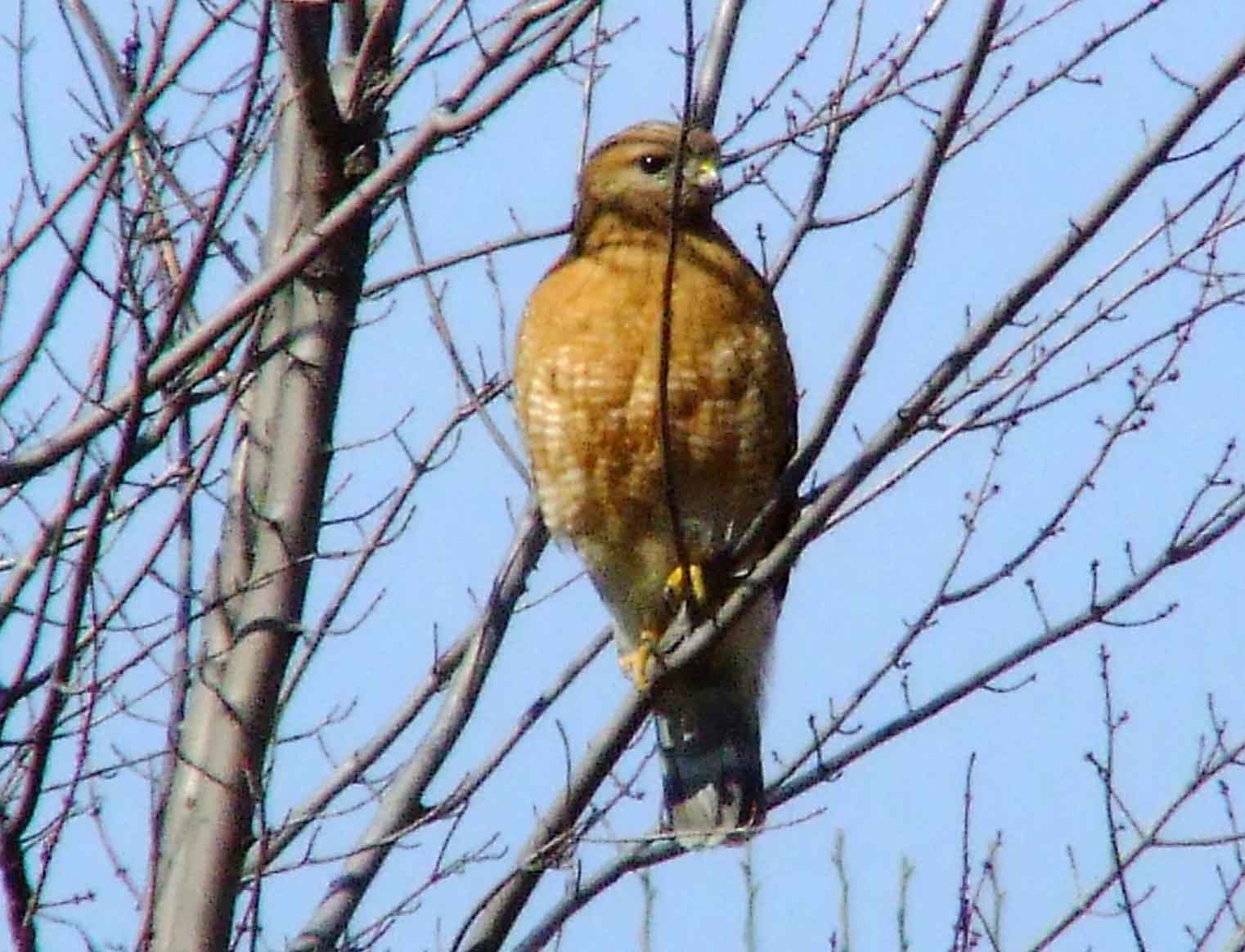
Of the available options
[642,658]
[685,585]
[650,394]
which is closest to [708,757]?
[642,658]

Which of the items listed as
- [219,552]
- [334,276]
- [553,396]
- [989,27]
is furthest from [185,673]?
[989,27]

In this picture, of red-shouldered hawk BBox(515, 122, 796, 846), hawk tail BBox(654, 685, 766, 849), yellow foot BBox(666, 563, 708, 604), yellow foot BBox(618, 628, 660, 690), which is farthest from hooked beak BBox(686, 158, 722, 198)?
hawk tail BBox(654, 685, 766, 849)

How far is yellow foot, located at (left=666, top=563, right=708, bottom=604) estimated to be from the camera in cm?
369

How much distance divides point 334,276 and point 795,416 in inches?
44.7

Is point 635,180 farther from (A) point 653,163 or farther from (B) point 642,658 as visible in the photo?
(B) point 642,658

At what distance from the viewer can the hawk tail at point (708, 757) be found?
4.69 meters

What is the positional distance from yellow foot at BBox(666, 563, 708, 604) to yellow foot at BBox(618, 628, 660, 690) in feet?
0.32

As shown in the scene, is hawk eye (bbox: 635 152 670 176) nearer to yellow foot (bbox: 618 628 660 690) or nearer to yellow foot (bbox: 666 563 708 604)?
yellow foot (bbox: 666 563 708 604)

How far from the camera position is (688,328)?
423 centimetres

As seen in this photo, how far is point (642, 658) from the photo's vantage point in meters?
4.28

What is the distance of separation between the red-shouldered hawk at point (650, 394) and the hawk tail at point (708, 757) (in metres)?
0.01

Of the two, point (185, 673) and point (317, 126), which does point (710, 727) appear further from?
point (317, 126)

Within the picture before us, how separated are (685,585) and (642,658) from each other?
0.65 meters

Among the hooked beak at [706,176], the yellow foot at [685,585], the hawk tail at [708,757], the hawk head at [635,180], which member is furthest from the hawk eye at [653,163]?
the hawk tail at [708,757]
